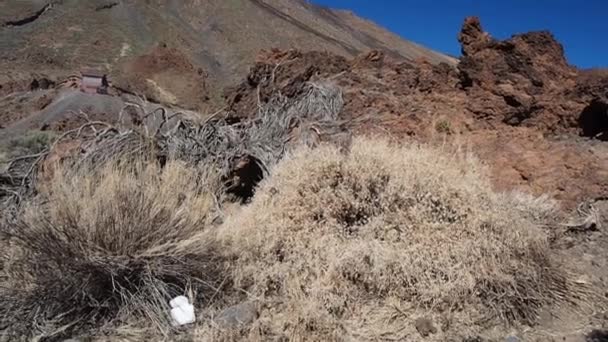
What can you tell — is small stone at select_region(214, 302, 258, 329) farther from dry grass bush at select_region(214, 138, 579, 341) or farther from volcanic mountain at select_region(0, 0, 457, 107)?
volcanic mountain at select_region(0, 0, 457, 107)

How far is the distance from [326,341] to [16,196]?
3.18m

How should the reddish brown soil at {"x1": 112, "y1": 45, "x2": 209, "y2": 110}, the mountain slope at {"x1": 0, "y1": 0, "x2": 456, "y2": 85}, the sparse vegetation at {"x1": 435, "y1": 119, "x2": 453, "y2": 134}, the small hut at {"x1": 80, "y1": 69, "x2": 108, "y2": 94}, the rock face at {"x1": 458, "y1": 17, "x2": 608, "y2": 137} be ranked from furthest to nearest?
the mountain slope at {"x1": 0, "y1": 0, "x2": 456, "y2": 85} < the reddish brown soil at {"x1": 112, "y1": 45, "x2": 209, "y2": 110} < the small hut at {"x1": 80, "y1": 69, "x2": 108, "y2": 94} < the sparse vegetation at {"x1": 435, "y1": 119, "x2": 453, "y2": 134} < the rock face at {"x1": 458, "y1": 17, "x2": 608, "y2": 137}

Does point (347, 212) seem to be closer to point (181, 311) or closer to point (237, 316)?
point (237, 316)

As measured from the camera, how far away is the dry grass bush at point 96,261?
3.73 m

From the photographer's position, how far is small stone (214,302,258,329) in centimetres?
369

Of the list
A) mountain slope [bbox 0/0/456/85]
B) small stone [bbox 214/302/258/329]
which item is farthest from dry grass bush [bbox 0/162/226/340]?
mountain slope [bbox 0/0/456/85]

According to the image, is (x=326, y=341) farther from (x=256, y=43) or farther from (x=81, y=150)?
(x=256, y=43)

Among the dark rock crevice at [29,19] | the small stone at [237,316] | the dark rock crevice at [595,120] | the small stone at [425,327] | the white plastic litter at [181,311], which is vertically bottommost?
the dark rock crevice at [29,19]

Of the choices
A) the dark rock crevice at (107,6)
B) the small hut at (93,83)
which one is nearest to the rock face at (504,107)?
the small hut at (93,83)

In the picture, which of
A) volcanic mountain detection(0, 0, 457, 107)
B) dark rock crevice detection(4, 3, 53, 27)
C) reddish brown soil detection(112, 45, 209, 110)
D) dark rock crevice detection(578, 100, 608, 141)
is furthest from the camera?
dark rock crevice detection(4, 3, 53, 27)

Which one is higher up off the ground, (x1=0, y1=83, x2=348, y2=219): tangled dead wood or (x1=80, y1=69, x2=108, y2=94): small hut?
(x1=0, y1=83, x2=348, y2=219): tangled dead wood

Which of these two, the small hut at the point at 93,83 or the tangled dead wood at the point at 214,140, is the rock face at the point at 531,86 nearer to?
the tangled dead wood at the point at 214,140

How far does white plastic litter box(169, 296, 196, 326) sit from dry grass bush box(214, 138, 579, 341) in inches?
8.3

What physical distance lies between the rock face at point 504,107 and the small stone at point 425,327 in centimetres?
224
